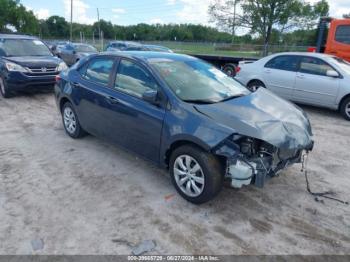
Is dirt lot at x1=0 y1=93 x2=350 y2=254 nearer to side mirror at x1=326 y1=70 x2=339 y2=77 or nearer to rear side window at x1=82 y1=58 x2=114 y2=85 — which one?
rear side window at x1=82 y1=58 x2=114 y2=85

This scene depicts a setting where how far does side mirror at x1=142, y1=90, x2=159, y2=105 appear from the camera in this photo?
339cm

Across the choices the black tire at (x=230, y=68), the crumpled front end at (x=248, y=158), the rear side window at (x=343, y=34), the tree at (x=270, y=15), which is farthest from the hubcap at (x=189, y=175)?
the tree at (x=270, y=15)

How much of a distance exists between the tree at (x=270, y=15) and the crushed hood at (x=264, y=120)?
3591 centimetres

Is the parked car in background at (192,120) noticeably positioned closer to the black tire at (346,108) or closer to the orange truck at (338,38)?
the black tire at (346,108)

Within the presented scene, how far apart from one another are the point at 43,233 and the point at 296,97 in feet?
22.1

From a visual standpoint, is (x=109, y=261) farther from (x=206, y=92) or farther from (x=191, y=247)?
(x=206, y=92)

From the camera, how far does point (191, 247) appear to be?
2.69 metres

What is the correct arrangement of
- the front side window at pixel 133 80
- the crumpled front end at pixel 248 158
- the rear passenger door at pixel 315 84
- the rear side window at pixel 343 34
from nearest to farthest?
the crumpled front end at pixel 248 158 → the front side window at pixel 133 80 → the rear passenger door at pixel 315 84 → the rear side window at pixel 343 34

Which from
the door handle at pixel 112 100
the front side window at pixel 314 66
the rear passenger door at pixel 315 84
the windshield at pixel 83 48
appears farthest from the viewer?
the windshield at pixel 83 48

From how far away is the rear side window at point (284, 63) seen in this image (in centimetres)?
751

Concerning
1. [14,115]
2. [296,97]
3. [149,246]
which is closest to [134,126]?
[149,246]

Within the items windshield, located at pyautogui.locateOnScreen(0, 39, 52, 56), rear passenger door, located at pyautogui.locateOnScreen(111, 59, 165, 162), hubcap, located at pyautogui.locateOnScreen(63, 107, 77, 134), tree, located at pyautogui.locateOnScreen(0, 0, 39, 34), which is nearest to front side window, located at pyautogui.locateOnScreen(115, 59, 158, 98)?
rear passenger door, located at pyautogui.locateOnScreen(111, 59, 165, 162)

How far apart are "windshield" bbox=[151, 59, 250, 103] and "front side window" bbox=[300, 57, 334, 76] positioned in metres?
3.80

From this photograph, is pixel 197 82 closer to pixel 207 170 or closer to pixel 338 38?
pixel 207 170
